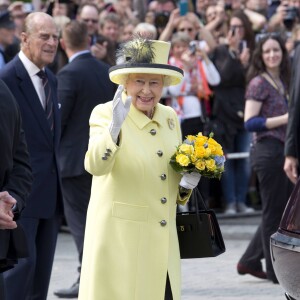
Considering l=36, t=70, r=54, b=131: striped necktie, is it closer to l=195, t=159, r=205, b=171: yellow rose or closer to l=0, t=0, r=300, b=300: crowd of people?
l=0, t=0, r=300, b=300: crowd of people

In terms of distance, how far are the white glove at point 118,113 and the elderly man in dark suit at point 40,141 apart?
1488 millimetres

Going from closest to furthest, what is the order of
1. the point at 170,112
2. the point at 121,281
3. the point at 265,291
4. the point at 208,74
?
the point at 121,281, the point at 170,112, the point at 265,291, the point at 208,74

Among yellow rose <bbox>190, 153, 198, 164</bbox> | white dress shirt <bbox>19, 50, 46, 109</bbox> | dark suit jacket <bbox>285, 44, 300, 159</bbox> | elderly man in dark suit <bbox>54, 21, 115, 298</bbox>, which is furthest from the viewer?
elderly man in dark suit <bbox>54, 21, 115, 298</bbox>

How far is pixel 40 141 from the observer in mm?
7223

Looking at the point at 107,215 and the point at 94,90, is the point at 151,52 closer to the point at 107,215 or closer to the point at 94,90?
the point at 107,215

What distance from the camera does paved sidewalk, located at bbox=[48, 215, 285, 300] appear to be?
8.66 metres

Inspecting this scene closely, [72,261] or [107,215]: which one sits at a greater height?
[107,215]

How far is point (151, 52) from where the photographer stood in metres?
6.02

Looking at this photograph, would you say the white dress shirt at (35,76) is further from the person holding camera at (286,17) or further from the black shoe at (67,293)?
the person holding camera at (286,17)

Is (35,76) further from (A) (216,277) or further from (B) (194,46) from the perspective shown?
(B) (194,46)

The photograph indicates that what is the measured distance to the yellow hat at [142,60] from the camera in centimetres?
591

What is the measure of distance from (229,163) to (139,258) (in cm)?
733

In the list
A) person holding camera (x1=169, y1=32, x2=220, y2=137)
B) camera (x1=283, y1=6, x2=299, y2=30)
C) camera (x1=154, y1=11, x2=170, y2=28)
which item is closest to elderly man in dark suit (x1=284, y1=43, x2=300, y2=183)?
person holding camera (x1=169, y1=32, x2=220, y2=137)

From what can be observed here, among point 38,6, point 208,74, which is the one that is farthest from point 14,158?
point 38,6
